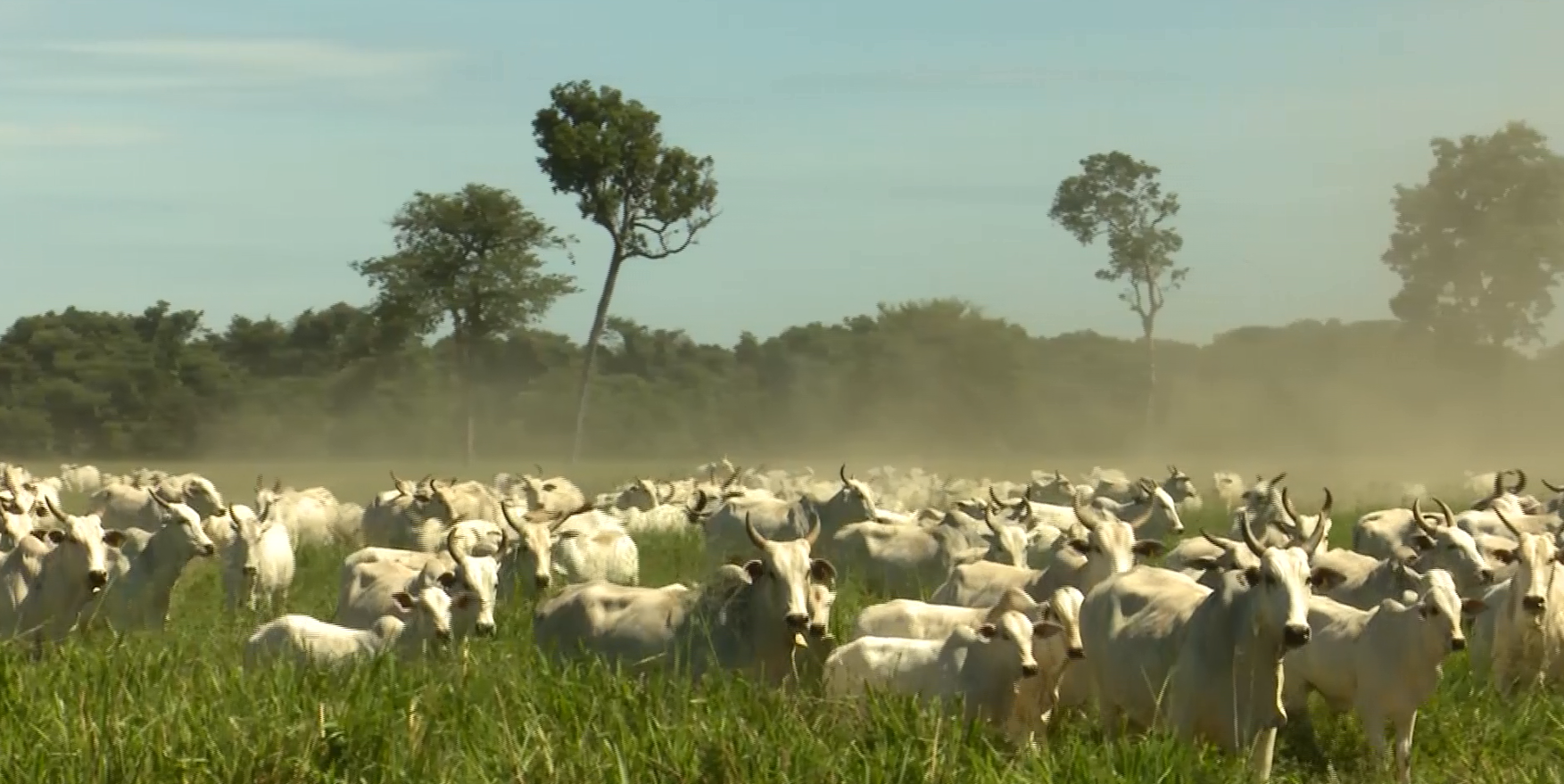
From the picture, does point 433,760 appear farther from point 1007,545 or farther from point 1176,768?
point 1007,545

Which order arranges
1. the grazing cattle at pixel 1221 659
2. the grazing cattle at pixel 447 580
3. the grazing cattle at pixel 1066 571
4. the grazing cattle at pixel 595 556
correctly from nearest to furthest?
1. the grazing cattle at pixel 1221 659
2. the grazing cattle at pixel 447 580
3. the grazing cattle at pixel 1066 571
4. the grazing cattle at pixel 595 556

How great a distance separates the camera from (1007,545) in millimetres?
19000

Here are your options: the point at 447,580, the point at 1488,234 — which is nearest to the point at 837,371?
the point at 1488,234

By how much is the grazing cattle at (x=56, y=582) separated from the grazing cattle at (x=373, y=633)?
2.62 meters

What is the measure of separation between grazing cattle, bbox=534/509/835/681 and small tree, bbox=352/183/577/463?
158ft

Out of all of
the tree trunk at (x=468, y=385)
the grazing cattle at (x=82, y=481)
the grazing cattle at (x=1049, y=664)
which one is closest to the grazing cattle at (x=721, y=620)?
the grazing cattle at (x=1049, y=664)

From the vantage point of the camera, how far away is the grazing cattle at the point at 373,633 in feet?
40.4

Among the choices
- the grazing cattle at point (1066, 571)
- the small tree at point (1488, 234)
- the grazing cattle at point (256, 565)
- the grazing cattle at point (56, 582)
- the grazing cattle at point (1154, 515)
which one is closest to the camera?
the grazing cattle at point (1066, 571)

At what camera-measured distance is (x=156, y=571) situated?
16.9m

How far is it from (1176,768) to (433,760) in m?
3.17

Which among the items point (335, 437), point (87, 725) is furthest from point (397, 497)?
point (335, 437)

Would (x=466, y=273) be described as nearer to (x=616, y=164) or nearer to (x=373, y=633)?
(x=616, y=164)

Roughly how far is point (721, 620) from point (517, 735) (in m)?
2.93

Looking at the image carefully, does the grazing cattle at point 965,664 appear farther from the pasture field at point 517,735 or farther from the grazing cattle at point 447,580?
the grazing cattle at point 447,580
